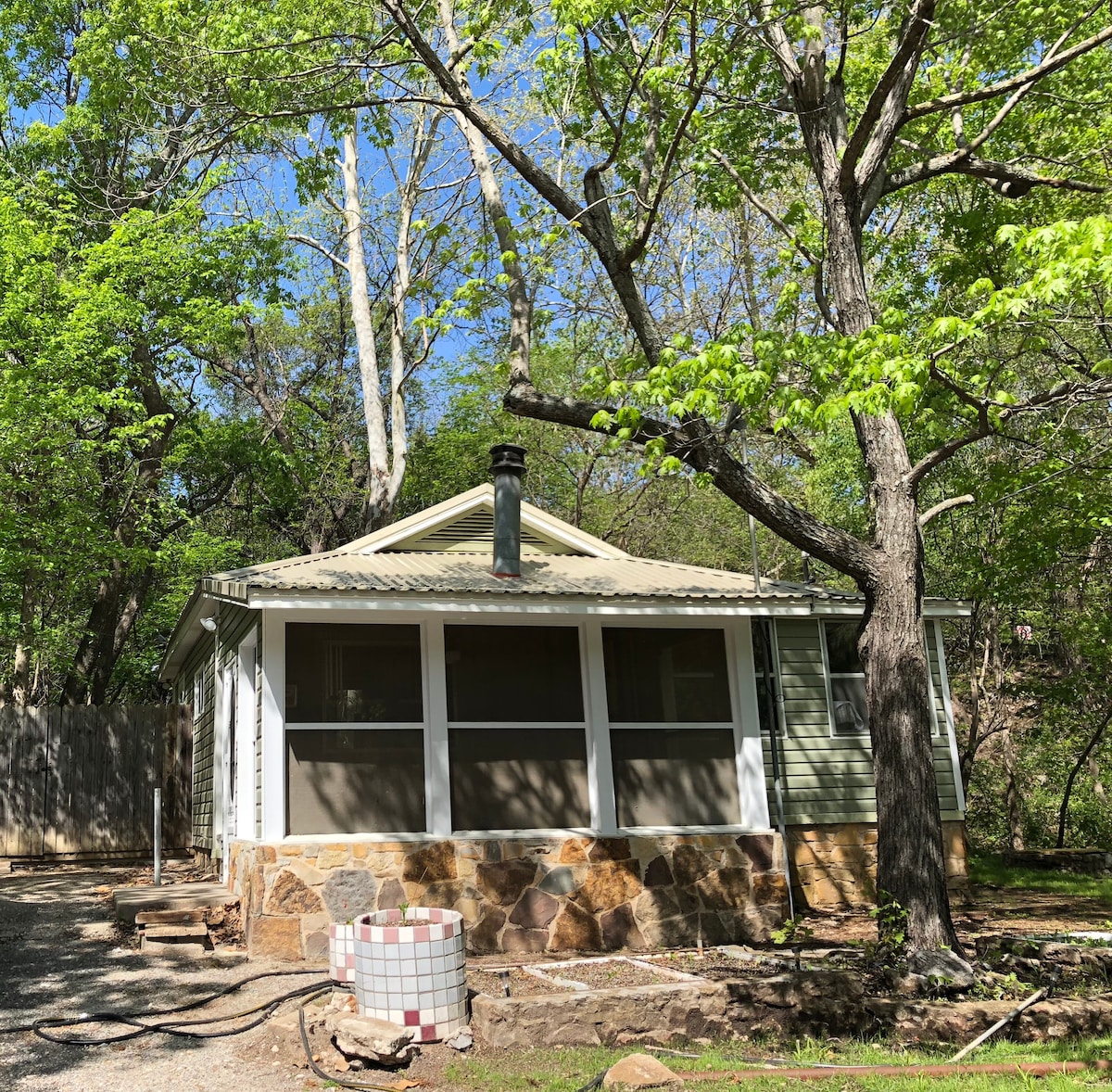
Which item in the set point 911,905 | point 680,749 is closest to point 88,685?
point 680,749

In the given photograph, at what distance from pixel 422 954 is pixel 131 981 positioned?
2558mm

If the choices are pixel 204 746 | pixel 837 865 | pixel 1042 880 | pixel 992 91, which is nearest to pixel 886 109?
pixel 992 91

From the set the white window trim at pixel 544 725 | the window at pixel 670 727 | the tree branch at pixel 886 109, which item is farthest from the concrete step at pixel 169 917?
the tree branch at pixel 886 109

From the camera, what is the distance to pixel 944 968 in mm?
6508

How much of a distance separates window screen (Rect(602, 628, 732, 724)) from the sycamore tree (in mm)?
1901

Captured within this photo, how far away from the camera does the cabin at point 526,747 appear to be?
8102mm

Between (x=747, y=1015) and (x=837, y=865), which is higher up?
(x=837, y=865)

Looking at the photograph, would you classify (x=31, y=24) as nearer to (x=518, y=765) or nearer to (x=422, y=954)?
(x=518, y=765)

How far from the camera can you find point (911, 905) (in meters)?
6.82

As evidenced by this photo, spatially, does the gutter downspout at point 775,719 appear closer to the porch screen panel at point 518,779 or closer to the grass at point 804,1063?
the porch screen panel at point 518,779

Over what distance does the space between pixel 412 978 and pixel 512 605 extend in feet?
11.2

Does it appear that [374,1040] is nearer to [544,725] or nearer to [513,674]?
[544,725]

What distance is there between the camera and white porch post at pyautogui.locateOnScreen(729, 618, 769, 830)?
9.33 meters

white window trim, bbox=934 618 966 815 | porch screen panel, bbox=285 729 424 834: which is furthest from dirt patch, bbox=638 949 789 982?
white window trim, bbox=934 618 966 815
